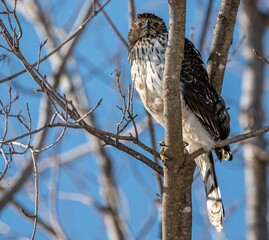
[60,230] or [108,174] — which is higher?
[108,174]

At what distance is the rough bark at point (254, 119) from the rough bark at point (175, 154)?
8.43 feet

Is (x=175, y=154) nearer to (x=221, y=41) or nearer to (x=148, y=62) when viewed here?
(x=148, y=62)

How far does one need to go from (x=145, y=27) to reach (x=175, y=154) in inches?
65.9

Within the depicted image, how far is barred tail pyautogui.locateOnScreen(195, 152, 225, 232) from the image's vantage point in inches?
231

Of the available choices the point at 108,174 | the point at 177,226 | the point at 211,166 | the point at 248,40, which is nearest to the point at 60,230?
the point at 108,174

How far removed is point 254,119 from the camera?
832 centimetres

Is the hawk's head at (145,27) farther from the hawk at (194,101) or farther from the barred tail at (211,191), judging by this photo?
the barred tail at (211,191)

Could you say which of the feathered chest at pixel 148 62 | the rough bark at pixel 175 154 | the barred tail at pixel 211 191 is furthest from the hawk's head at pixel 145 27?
the rough bark at pixel 175 154

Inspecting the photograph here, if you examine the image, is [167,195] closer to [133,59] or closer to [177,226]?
[177,226]

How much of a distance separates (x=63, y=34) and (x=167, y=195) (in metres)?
5.03

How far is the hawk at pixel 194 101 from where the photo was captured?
5590 millimetres

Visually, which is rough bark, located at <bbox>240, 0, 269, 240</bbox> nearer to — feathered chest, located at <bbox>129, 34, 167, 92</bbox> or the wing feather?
the wing feather

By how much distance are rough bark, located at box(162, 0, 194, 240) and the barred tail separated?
2.07 feet

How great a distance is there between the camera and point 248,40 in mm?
9391
